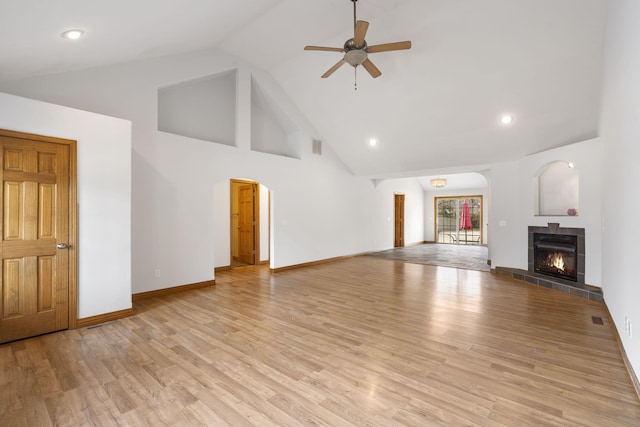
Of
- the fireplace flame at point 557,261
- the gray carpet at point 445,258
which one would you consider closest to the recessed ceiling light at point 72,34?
the fireplace flame at point 557,261

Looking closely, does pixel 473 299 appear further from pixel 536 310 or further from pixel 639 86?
pixel 639 86

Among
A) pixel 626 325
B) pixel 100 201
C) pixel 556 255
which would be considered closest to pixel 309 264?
pixel 100 201

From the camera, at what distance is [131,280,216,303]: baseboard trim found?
4621 mm

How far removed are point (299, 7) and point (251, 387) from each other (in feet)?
15.2

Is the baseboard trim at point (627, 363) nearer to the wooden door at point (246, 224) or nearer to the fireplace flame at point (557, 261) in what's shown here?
the fireplace flame at point (557, 261)

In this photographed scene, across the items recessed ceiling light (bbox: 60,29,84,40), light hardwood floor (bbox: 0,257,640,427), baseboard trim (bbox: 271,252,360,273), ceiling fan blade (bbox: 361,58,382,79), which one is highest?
ceiling fan blade (bbox: 361,58,382,79)

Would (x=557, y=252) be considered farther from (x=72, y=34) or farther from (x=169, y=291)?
(x=72, y=34)

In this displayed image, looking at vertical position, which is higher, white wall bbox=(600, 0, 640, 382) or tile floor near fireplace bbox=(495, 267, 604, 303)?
white wall bbox=(600, 0, 640, 382)

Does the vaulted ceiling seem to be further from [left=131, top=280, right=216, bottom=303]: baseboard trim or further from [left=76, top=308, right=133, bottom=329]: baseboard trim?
[left=131, top=280, right=216, bottom=303]: baseboard trim

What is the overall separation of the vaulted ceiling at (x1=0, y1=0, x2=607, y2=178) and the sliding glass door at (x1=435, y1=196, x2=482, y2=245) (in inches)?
250

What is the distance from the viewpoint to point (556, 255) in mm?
5582

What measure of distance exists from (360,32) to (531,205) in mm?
4824

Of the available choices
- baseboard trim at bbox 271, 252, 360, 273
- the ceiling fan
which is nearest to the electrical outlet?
the ceiling fan

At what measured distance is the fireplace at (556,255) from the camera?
17.2ft
